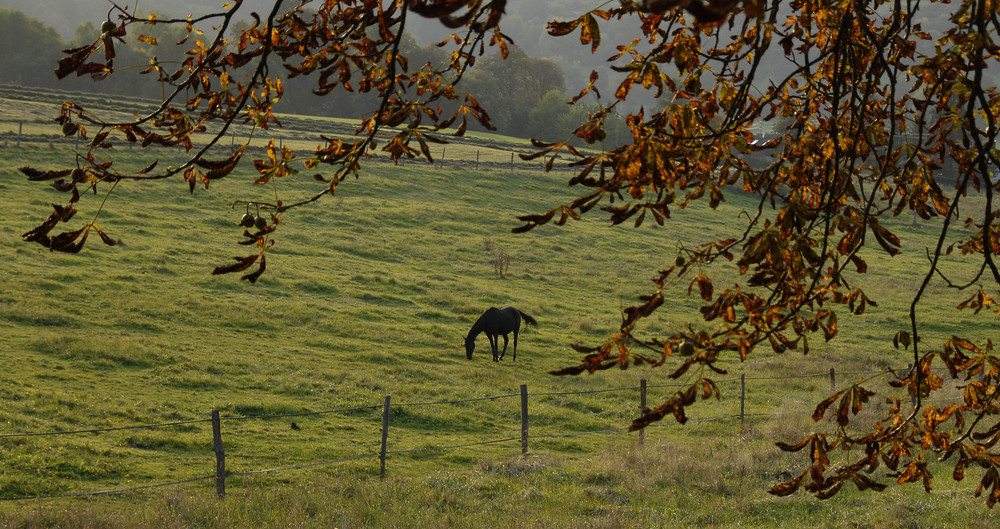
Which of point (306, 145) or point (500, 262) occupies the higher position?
point (306, 145)

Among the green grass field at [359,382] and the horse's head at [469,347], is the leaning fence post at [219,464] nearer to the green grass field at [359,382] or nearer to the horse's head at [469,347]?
the green grass field at [359,382]

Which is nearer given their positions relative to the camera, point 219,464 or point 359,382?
point 219,464

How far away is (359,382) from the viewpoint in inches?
714

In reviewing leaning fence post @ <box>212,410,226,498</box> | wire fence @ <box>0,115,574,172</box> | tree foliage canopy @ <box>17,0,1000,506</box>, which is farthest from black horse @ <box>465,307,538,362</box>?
tree foliage canopy @ <box>17,0,1000,506</box>

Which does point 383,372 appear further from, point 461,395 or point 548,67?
point 548,67

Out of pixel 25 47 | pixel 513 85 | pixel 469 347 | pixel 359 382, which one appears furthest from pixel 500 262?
pixel 25 47

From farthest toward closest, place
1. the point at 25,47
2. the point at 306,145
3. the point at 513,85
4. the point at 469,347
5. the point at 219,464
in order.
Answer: the point at 513,85
the point at 25,47
the point at 306,145
the point at 469,347
the point at 219,464

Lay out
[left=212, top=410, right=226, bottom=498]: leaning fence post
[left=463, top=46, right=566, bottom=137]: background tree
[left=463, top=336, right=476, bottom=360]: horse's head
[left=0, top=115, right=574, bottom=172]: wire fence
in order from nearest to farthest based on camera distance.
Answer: [left=212, top=410, right=226, bottom=498]: leaning fence post, [left=463, top=336, right=476, bottom=360]: horse's head, [left=0, top=115, right=574, bottom=172]: wire fence, [left=463, top=46, right=566, bottom=137]: background tree

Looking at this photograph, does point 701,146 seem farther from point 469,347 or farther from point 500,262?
point 500,262

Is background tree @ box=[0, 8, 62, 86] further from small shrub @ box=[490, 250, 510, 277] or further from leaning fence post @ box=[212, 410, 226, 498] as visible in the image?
leaning fence post @ box=[212, 410, 226, 498]

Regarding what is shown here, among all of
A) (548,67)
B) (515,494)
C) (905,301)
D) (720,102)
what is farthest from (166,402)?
(548,67)

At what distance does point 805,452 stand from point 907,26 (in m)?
10.0

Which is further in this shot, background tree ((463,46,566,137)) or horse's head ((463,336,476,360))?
background tree ((463,46,566,137))

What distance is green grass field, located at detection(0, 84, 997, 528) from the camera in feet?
32.8
